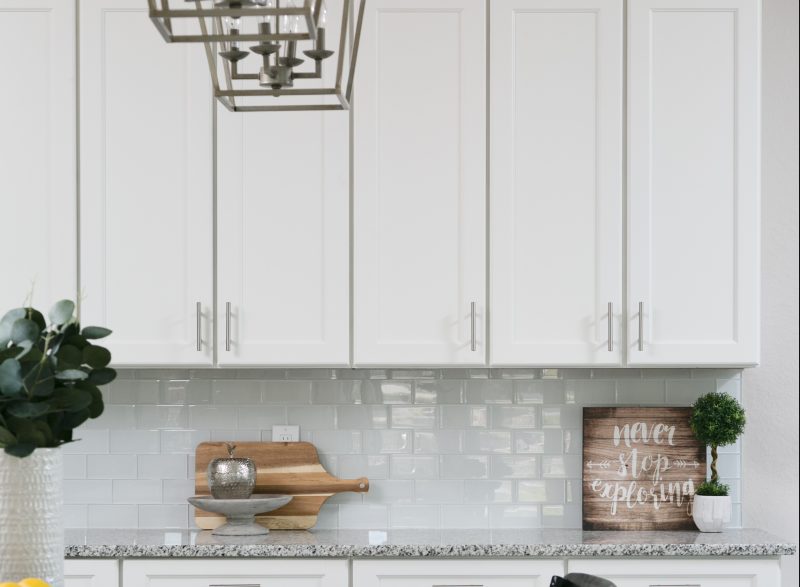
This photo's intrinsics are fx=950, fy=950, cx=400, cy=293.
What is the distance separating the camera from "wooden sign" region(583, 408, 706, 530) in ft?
10.8

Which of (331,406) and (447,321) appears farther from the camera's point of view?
(331,406)

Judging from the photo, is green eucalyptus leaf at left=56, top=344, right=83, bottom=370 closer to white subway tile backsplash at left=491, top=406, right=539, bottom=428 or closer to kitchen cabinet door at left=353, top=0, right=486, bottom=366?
kitchen cabinet door at left=353, top=0, right=486, bottom=366

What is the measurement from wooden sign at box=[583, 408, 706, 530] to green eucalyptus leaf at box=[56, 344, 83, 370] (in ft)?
7.41

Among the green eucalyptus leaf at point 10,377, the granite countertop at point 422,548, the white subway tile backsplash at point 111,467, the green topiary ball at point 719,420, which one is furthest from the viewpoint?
the white subway tile backsplash at point 111,467

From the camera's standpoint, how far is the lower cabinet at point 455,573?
2902 millimetres

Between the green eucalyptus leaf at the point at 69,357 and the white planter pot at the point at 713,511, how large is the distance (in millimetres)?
2372

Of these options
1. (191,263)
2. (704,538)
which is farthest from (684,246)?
(191,263)

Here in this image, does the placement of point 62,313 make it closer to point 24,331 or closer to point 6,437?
point 24,331

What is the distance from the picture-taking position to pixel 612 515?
3.28 metres

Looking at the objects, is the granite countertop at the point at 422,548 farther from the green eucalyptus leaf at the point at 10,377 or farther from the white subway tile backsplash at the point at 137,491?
the green eucalyptus leaf at the point at 10,377

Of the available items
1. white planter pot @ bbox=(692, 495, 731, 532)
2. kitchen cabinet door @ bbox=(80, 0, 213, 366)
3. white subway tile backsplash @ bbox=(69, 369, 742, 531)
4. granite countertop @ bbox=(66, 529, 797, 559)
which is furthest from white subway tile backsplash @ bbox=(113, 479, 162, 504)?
white planter pot @ bbox=(692, 495, 731, 532)

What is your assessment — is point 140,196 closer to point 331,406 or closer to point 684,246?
point 331,406

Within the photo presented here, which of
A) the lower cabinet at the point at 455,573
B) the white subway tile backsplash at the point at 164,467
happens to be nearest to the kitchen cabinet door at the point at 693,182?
the lower cabinet at the point at 455,573

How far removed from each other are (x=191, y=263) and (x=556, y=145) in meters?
1.23
